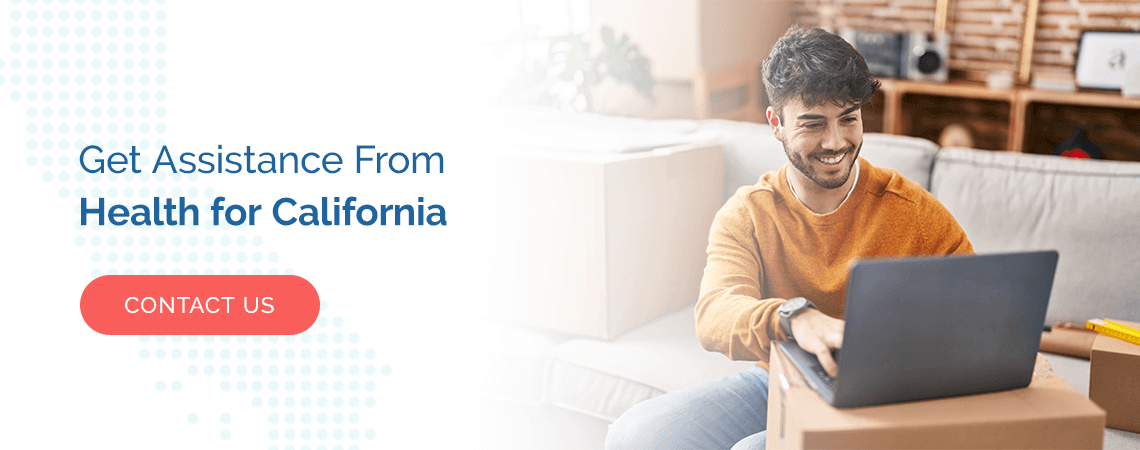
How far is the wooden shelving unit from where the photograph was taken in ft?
10.4

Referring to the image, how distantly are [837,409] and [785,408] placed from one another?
66mm

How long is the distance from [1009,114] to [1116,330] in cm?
265

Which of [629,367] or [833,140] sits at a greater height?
[833,140]

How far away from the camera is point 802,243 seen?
3.52ft

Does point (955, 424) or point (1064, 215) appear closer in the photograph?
point (955, 424)

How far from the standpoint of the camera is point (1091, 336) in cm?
141

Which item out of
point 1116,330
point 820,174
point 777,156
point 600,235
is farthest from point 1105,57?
point 820,174

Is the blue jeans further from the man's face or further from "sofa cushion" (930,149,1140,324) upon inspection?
"sofa cushion" (930,149,1140,324)

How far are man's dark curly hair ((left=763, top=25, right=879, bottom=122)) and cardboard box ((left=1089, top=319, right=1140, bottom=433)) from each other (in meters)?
0.49

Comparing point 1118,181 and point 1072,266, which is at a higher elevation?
point 1118,181

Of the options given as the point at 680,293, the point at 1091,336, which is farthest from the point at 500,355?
the point at 1091,336

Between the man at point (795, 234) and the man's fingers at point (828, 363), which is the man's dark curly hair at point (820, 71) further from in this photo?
the man's fingers at point (828, 363)

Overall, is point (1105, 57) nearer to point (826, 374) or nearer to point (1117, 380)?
point (1117, 380)

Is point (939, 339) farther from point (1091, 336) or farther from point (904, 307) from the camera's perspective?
point (1091, 336)
